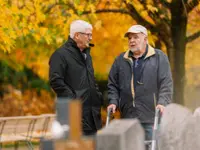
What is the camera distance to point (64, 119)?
5.97m

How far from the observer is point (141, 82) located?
10.6 metres

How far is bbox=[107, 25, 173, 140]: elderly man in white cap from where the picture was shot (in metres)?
10.6

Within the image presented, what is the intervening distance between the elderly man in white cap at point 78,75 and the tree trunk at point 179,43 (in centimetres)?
638

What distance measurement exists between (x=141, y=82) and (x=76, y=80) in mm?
714

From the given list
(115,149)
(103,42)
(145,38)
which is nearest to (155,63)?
(145,38)

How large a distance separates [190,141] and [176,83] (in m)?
6.55

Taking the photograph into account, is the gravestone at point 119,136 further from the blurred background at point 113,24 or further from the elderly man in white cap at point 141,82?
the blurred background at point 113,24

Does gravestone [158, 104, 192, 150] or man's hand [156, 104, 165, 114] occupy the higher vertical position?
man's hand [156, 104, 165, 114]

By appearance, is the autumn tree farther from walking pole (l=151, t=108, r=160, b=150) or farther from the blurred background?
walking pole (l=151, t=108, r=160, b=150)

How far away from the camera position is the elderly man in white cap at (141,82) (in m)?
10.6

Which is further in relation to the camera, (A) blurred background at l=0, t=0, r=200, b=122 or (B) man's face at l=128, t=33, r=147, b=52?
(A) blurred background at l=0, t=0, r=200, b=122

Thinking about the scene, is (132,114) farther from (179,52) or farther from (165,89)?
(179,52)

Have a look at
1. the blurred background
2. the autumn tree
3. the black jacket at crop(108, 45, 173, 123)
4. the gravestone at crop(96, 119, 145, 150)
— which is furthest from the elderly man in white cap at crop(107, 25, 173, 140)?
the autumn tree

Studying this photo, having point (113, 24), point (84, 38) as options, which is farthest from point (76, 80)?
point (113, 24)
